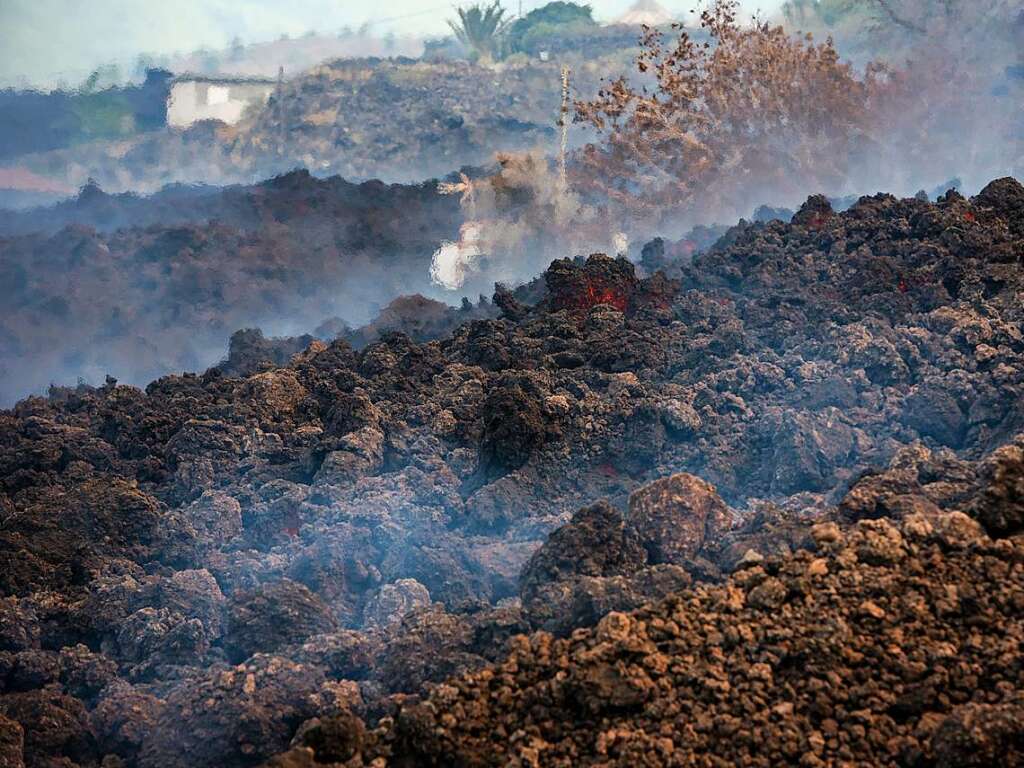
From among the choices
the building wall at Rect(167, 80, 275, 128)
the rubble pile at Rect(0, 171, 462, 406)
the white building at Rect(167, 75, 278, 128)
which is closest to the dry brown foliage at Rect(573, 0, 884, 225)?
the rubble pile at Rect(0, 171, 462, 406)

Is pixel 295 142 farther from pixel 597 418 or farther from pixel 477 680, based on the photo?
pixel 477 680

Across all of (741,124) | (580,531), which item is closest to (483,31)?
(741,124)

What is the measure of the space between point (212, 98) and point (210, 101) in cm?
16

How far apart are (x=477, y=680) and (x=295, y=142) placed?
1696 inches

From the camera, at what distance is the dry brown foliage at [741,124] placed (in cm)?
2989

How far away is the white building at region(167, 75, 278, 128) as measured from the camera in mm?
39125

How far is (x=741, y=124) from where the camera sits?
30.1 metres

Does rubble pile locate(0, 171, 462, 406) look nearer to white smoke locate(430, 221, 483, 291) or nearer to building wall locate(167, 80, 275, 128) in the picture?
white smoke locate(430, 221, 483, 291)

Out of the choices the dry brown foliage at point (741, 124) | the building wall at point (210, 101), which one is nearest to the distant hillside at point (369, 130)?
the building wall at point (210, 101)

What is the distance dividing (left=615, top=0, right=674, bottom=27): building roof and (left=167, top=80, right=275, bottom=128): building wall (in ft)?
47.0

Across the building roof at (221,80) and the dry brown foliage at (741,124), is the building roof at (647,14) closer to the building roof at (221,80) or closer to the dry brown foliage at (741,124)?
the building roof at (221,80)

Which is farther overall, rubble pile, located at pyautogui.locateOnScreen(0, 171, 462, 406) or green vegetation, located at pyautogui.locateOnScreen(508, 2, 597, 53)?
green vegetation, located at pyautogui.locateOnScreen(508, 2, 597, 53)

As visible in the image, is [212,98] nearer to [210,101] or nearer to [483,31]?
[210,101]

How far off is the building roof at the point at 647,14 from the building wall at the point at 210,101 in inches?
564
